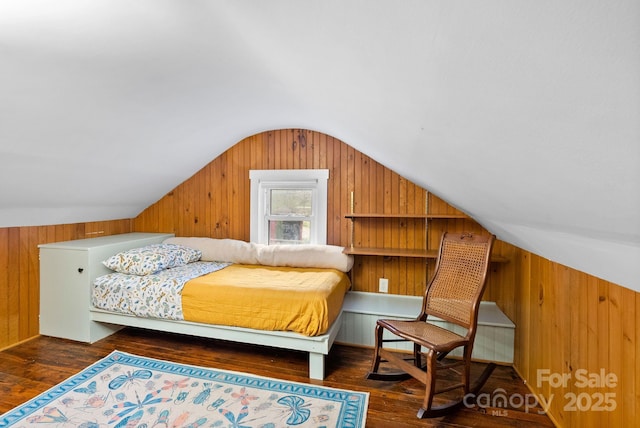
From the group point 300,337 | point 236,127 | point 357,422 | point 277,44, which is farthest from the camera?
point 236,127

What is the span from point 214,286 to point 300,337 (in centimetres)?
79

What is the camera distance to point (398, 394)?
2068 millimetres

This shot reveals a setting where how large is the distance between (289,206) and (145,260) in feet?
4.92

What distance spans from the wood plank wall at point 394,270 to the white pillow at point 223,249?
0.66ft

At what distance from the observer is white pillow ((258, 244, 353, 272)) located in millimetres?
2997

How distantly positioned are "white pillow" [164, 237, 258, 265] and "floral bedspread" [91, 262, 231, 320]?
48cm

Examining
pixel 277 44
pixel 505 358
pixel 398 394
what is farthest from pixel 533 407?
pixel 277 44

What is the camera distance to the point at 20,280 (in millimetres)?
2764

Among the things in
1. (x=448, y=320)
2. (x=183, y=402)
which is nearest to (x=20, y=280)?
(x=183, y=402)

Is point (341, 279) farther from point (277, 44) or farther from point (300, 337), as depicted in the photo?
point (277, 44)

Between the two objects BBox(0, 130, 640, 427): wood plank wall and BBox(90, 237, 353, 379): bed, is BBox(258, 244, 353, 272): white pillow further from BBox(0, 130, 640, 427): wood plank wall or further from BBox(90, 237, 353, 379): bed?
BBox(0, 130, 640, 427): wood plank wall

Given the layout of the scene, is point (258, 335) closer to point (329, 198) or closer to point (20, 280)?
point (329, 198)

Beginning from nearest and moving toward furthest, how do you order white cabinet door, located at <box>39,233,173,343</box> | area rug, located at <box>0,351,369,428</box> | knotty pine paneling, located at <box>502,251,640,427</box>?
1. knotty pine paneling, located at <box>502,251,640,427</box>
2. area rug, located at <box>0,351,369,428</box>
3. white cabinet door, located at <box>39,233,173,343</box>

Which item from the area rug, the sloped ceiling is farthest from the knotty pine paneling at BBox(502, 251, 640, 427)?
the area rug
